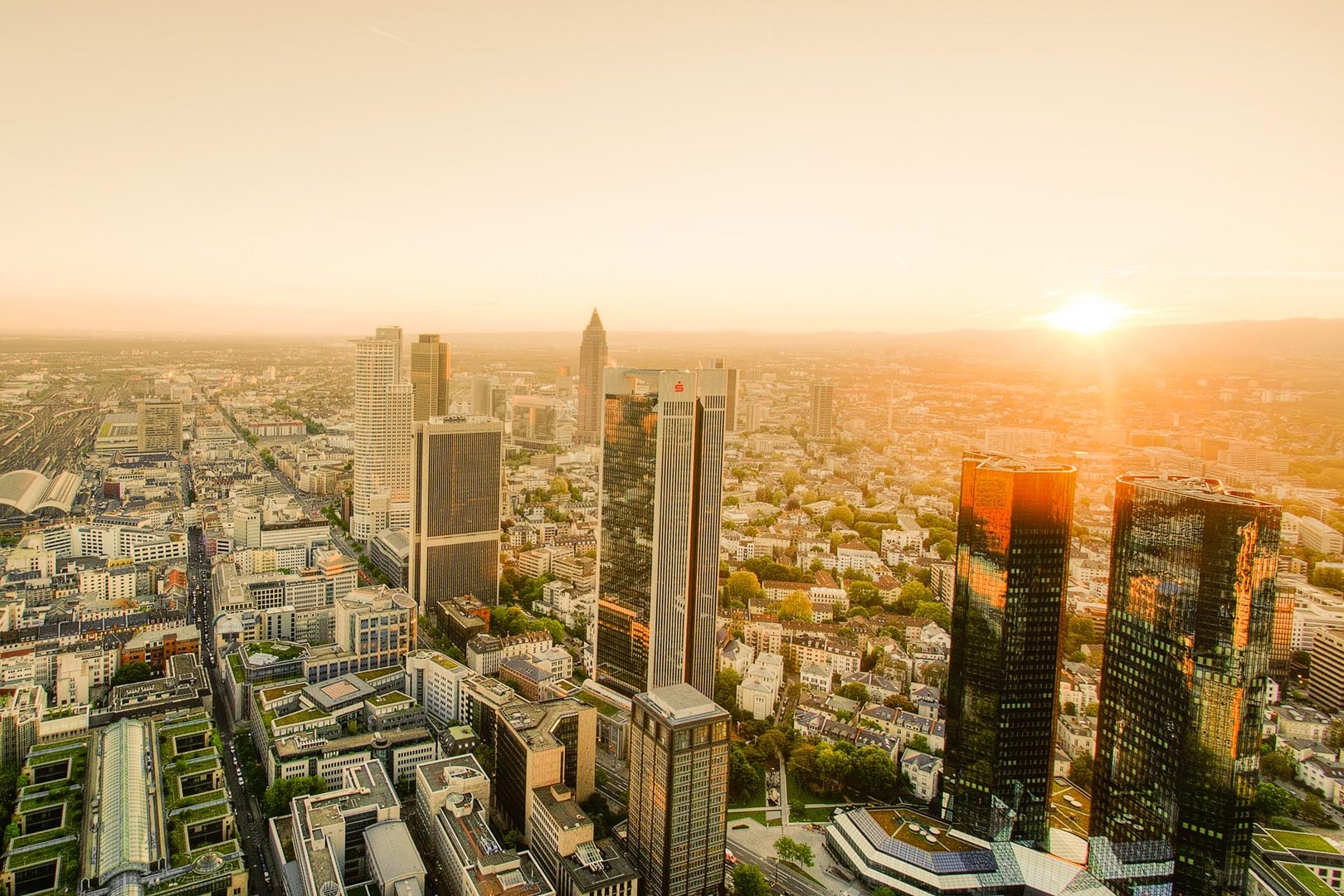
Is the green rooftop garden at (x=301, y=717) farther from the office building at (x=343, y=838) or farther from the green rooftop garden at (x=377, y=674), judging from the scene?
the office building at (x=343, y=838)

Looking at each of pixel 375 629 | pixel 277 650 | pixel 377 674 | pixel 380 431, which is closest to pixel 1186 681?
pixel 377 674

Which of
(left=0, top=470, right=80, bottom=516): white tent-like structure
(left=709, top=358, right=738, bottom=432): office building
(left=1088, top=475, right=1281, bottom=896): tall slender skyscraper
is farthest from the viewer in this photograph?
(left=709, top=358, right=738, bottom=432): office building

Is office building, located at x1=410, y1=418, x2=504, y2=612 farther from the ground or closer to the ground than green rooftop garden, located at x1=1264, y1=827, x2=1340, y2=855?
farther from the ground

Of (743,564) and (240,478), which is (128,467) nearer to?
(240,478)

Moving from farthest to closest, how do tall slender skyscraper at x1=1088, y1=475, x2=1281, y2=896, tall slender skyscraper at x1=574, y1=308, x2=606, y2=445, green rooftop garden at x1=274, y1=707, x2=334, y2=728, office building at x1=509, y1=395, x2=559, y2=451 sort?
1. office building at x1=509, y1=395, x2=559, y2=451
2. tall slender skyscraper at x1=574, y1=308, x2=606, y2=445
3. green rooftop garden at x1=274, y1=707, x2=334, y2=728
4. tall slender skyscraper at x1=1088, y1=475, x2=1281, y2=896

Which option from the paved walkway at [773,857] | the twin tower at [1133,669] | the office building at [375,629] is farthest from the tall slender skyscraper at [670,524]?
the office building at [375,629]

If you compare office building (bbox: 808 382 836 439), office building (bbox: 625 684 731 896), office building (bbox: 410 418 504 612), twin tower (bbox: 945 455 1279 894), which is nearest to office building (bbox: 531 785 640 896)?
office building (bbox: 625 684 731 896)

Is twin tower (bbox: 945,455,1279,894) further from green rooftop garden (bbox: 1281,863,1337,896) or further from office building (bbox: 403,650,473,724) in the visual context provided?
office building (bbox: 403,650,473,724)
